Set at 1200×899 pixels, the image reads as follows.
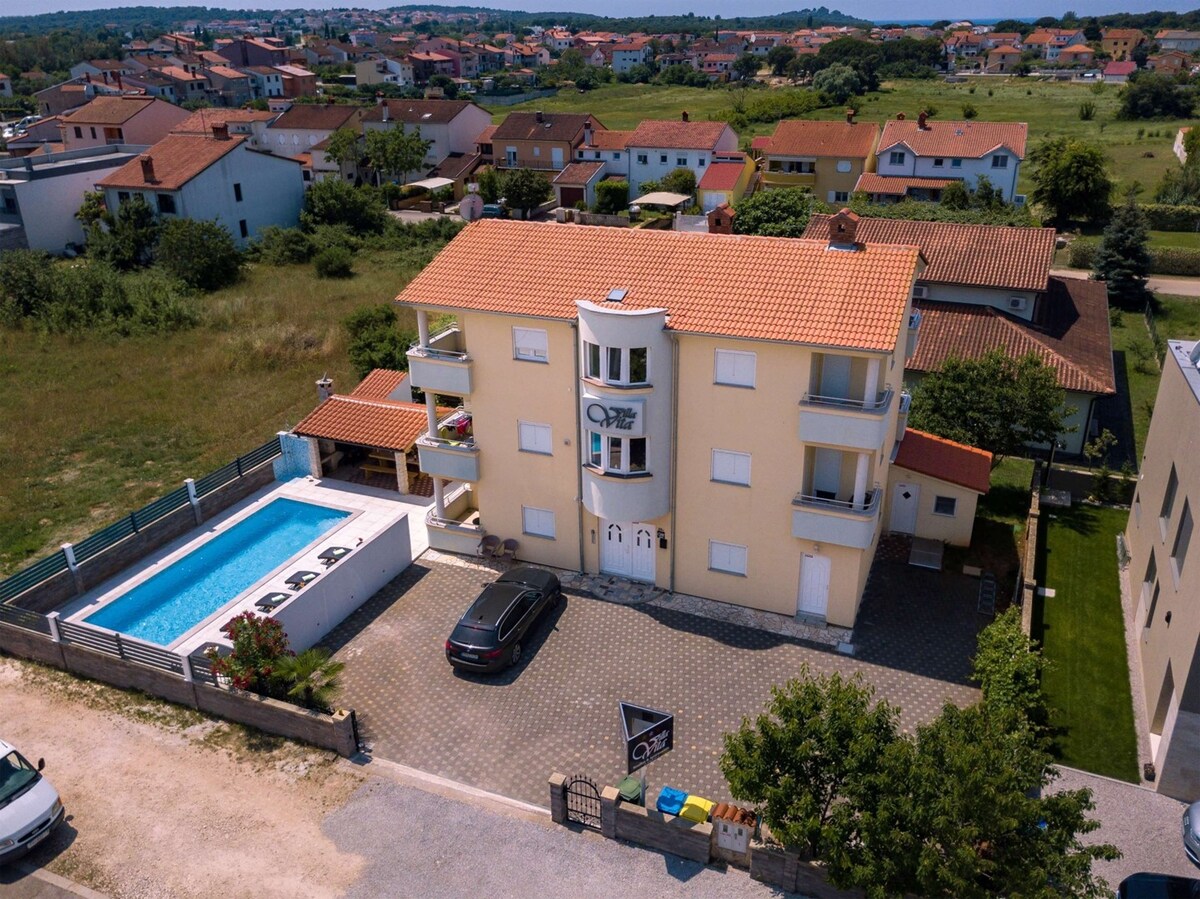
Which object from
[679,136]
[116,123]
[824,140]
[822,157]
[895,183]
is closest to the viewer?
[895,183]

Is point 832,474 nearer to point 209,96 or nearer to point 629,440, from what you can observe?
point 629,440

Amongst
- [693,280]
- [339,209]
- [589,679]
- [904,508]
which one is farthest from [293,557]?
[339,209]

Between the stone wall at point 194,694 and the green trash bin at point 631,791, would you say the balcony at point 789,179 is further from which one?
the green trash bin at point 631,791

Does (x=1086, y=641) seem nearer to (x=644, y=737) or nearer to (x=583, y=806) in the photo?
(x=644, y=737)

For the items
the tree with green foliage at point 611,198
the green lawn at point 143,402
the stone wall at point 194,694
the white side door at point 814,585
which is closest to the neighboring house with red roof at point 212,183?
the green lawn at point 143,402

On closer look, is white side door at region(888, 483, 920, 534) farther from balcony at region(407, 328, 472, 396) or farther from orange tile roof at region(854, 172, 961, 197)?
orange tile roof at region(854, 172, 961, 197)

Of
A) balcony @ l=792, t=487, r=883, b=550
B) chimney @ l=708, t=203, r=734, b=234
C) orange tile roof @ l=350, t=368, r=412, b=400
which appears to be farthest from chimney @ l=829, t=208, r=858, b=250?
orange tile roof @ l=350, t=368, r=412, b=400
